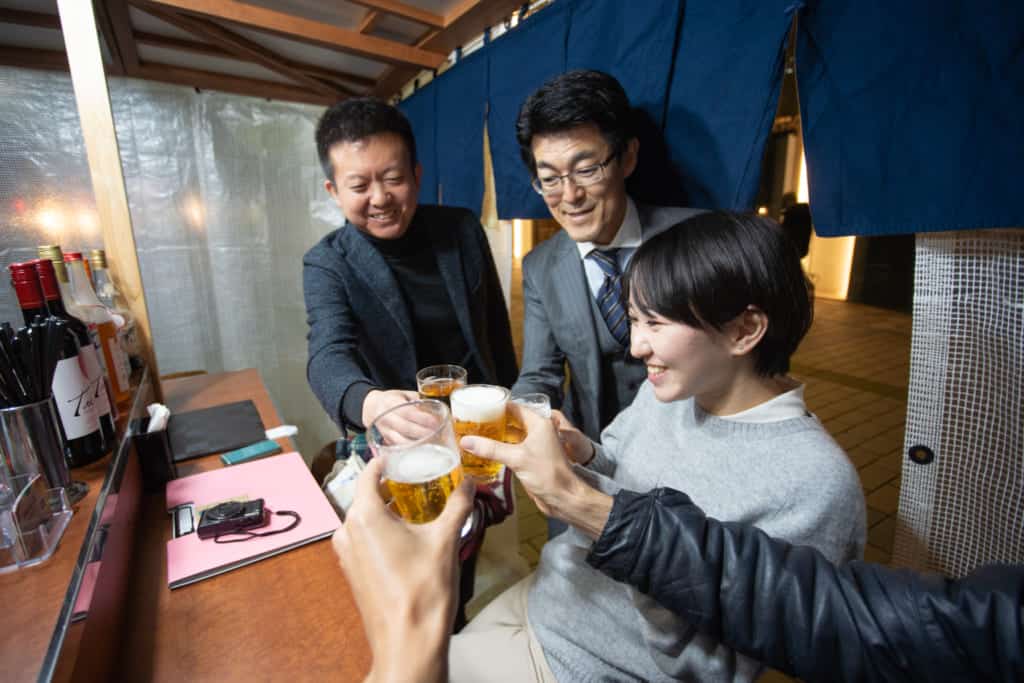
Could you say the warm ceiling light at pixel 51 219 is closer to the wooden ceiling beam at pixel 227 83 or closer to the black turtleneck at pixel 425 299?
the black turtleneck at pixel 425 299

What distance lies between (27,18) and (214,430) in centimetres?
252

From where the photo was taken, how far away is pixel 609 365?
1916 millimetres

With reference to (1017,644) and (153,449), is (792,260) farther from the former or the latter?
(153,449)

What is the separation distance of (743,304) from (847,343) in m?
6.82

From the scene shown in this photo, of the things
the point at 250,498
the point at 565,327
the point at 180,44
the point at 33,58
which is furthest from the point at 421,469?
the point at 180,44

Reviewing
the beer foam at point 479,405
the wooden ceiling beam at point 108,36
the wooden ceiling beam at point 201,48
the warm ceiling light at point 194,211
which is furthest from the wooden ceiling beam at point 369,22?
the beer foam at point 479,405

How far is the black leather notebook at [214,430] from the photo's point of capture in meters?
1.69

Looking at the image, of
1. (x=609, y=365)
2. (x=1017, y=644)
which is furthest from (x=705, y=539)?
(x=609, y=365)

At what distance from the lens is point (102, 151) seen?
1.82 metres

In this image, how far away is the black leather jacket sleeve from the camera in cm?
74

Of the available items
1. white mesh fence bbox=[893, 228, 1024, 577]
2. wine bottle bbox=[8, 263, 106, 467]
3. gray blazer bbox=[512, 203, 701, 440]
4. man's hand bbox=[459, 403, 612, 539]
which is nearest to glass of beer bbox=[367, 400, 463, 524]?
man's hand bbox=[459, 403, 612, 539]

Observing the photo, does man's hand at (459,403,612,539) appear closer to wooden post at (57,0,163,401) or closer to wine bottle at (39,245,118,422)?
wine bottle at (39,245,118,422)

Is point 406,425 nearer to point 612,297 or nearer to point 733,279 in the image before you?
point 733,279

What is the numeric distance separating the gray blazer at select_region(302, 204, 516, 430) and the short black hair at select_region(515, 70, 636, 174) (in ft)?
2.08
